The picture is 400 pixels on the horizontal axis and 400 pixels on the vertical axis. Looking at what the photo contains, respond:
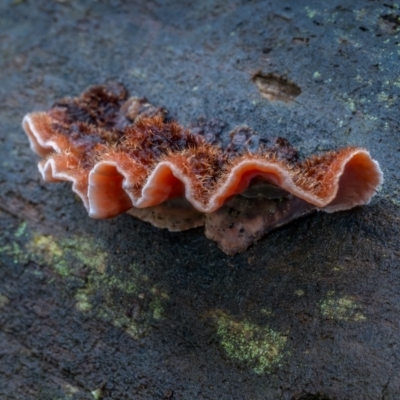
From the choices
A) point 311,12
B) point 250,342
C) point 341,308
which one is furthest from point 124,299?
point 311,12

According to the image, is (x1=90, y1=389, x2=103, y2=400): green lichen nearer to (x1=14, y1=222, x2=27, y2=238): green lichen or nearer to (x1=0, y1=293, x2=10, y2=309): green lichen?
(x1=0, y1=293, x2=10, y2=309): green lichen

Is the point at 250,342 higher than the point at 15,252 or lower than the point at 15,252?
higher

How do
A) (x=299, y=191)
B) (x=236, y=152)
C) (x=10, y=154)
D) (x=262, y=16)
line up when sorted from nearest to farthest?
(x=299, y=191) → (x=236, y=152) → (x=262, y=16) → (x=10, y=154)

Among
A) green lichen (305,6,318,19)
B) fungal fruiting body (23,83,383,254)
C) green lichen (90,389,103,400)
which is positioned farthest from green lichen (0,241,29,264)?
green lichen (305,6,318,19)

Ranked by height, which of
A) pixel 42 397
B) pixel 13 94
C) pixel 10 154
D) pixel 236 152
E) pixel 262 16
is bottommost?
pixel 42 397

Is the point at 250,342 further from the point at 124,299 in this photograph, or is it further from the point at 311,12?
the point at 311,12

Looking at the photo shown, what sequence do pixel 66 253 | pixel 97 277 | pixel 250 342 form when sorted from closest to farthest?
pixel 250 342 → pixel 97 277 → pixel 66 253

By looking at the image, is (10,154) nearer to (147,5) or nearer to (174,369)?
(147,5)

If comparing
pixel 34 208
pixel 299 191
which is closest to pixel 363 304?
pixel 299 191
